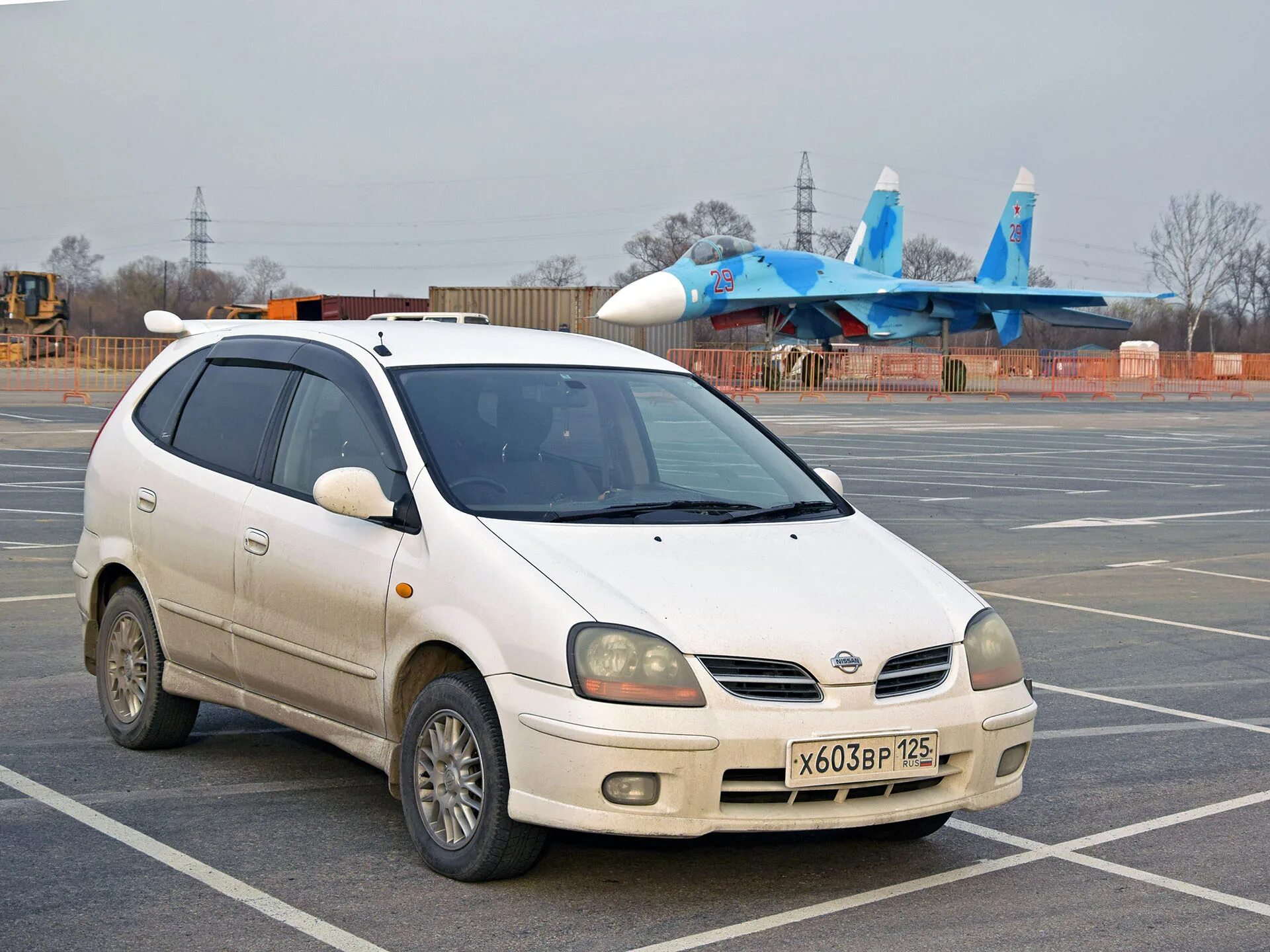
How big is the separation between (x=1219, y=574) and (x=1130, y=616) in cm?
250

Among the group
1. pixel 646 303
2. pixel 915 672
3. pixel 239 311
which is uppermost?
pixel 239 311

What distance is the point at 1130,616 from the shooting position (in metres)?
10.0

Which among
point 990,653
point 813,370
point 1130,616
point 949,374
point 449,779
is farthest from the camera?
point 949,374

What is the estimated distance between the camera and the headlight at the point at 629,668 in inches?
169

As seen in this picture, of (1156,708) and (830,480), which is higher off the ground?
(830,480)

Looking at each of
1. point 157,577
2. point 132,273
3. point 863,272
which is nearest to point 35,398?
point 863,272

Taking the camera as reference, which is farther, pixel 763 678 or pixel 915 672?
pixel 915 672

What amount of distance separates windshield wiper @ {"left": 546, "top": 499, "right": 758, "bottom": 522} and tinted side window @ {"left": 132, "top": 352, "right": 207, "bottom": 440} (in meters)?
2.14

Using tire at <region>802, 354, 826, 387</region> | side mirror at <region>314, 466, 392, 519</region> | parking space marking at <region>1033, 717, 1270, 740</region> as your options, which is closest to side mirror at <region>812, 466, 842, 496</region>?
parking space marking at <region>1033, 717, 1270, 740</region>

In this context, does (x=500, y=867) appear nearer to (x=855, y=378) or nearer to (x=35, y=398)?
(x=35, y=398)

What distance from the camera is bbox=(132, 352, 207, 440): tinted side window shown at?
6383 millimetres

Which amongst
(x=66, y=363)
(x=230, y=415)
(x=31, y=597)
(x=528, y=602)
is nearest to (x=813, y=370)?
(x=66, y=363)

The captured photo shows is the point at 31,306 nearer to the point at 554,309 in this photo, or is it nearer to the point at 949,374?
the point at 554,309

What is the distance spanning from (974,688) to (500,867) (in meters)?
1.51
